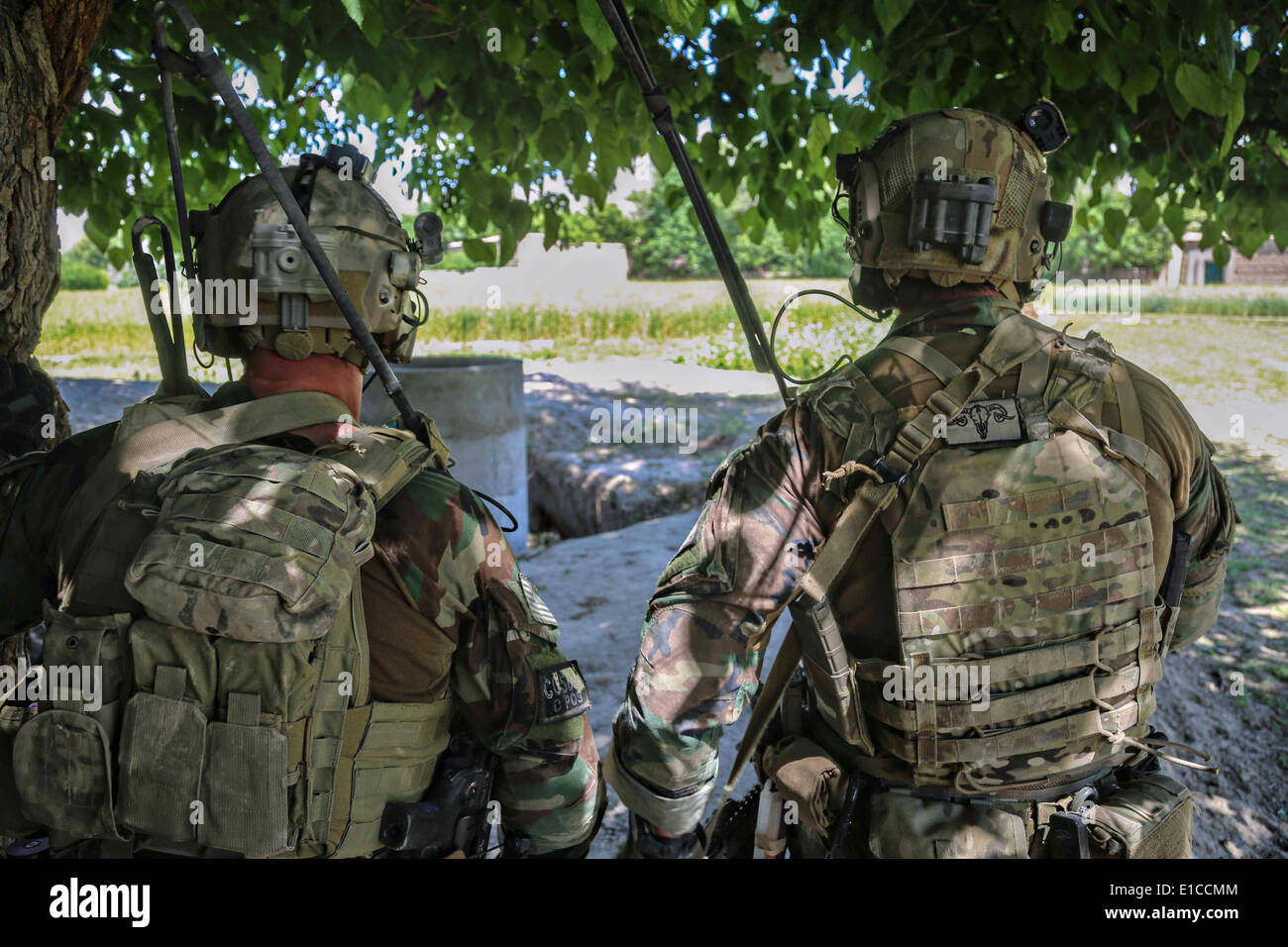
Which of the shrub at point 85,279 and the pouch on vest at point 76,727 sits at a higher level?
the shrub at point 85,279

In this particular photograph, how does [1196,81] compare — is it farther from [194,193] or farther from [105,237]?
[105,237]

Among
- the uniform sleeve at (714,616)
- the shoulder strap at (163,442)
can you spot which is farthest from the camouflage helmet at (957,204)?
the shoulder strap at (163,442)

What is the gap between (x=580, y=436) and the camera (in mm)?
9930

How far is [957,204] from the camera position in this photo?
208cm

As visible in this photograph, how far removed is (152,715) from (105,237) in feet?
8.95

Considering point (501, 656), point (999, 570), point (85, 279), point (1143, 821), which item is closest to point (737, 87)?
point (999, 570)

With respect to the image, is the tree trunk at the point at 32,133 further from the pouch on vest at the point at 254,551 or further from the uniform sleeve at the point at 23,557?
the pouch on vest at the point at 254,551

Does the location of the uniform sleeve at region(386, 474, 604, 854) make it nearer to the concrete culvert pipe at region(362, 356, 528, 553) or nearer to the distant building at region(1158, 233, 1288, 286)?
the concrete culvert pipe at region(362, 356, 528, 553)

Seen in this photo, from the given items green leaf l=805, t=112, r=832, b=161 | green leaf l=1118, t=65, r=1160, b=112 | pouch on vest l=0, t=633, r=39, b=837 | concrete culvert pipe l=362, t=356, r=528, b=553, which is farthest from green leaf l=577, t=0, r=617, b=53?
concrete culvert pipe l=362, t=356, r=528, b=553

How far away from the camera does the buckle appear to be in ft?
6.20

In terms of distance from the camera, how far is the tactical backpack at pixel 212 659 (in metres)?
1.60

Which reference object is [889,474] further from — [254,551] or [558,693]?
[254,551]

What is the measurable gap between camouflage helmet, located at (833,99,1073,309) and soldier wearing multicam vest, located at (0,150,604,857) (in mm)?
991

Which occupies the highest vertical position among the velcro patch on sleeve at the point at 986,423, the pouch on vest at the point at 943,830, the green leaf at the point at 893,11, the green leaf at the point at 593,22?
the green leaf at the point at 893,11
